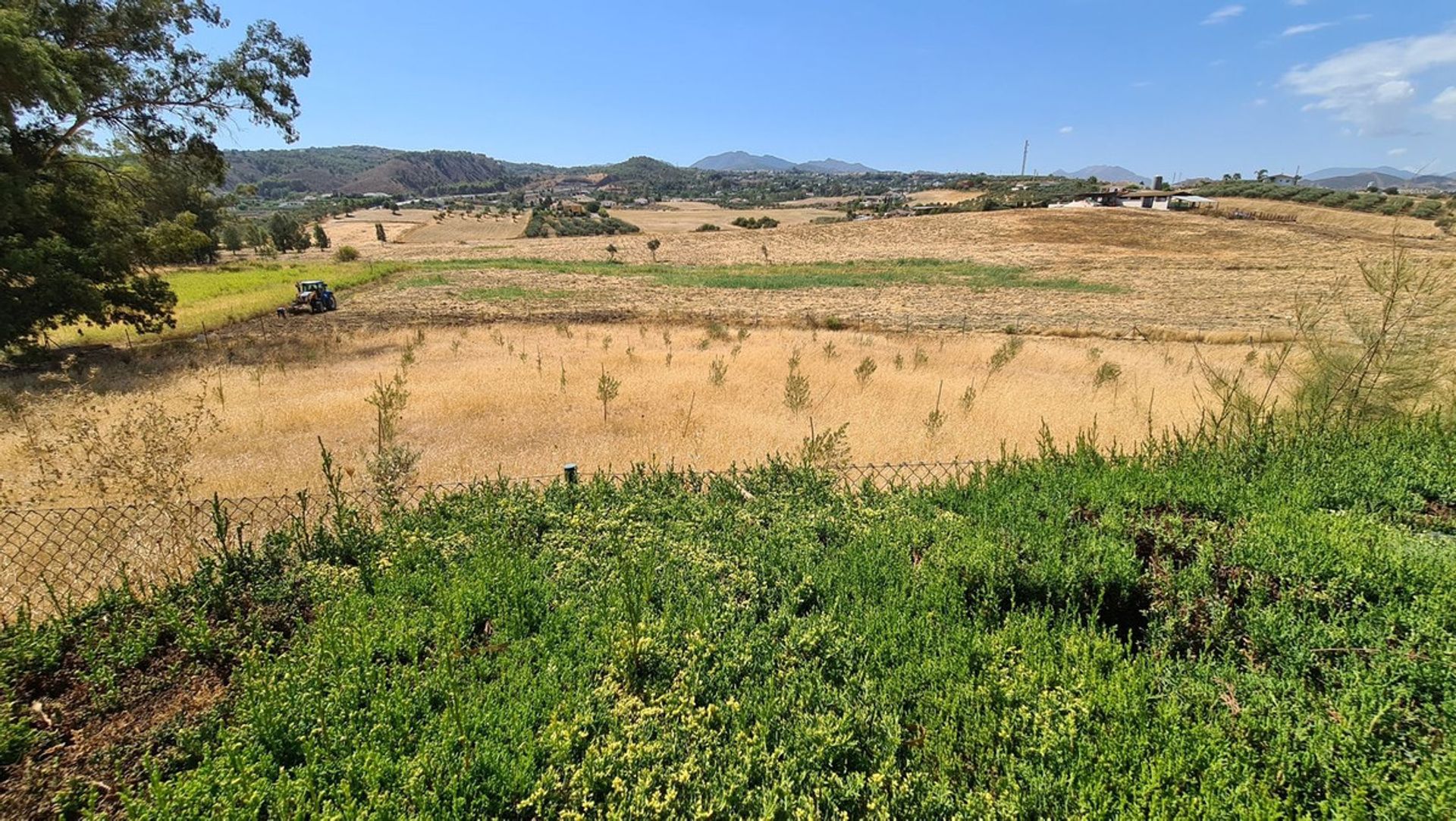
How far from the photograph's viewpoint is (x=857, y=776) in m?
2.96

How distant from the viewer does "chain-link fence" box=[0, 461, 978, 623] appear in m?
5.50

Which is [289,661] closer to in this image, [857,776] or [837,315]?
[857,776]

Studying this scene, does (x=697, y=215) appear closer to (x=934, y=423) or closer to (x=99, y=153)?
(x=99, y=153)

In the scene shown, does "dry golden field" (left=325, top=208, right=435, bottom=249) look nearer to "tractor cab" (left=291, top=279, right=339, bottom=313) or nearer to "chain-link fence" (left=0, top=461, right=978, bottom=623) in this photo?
"tractor cab" (left=291, top=279, right=339, bottom=313)

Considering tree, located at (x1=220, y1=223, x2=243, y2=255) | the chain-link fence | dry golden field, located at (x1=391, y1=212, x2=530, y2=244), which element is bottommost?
the chain-link fence

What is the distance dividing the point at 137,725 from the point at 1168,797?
572cm

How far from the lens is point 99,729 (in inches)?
140

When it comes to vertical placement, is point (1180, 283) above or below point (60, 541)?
above

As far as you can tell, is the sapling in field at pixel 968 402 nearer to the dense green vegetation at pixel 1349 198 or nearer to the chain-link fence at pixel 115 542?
the chain-link fence at pixel 115 542

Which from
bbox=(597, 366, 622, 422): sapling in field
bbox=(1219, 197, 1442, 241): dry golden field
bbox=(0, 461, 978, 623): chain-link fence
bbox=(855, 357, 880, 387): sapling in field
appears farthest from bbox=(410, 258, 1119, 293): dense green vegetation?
bbox=(0, 461, 978, 623): chain-link fence

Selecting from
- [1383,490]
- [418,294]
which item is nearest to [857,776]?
[1383,490]

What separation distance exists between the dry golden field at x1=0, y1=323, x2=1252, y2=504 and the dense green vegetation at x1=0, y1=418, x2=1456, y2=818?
263 centimetres

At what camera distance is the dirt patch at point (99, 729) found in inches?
122

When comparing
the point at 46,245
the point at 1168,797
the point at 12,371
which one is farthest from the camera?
the point at 12,371
